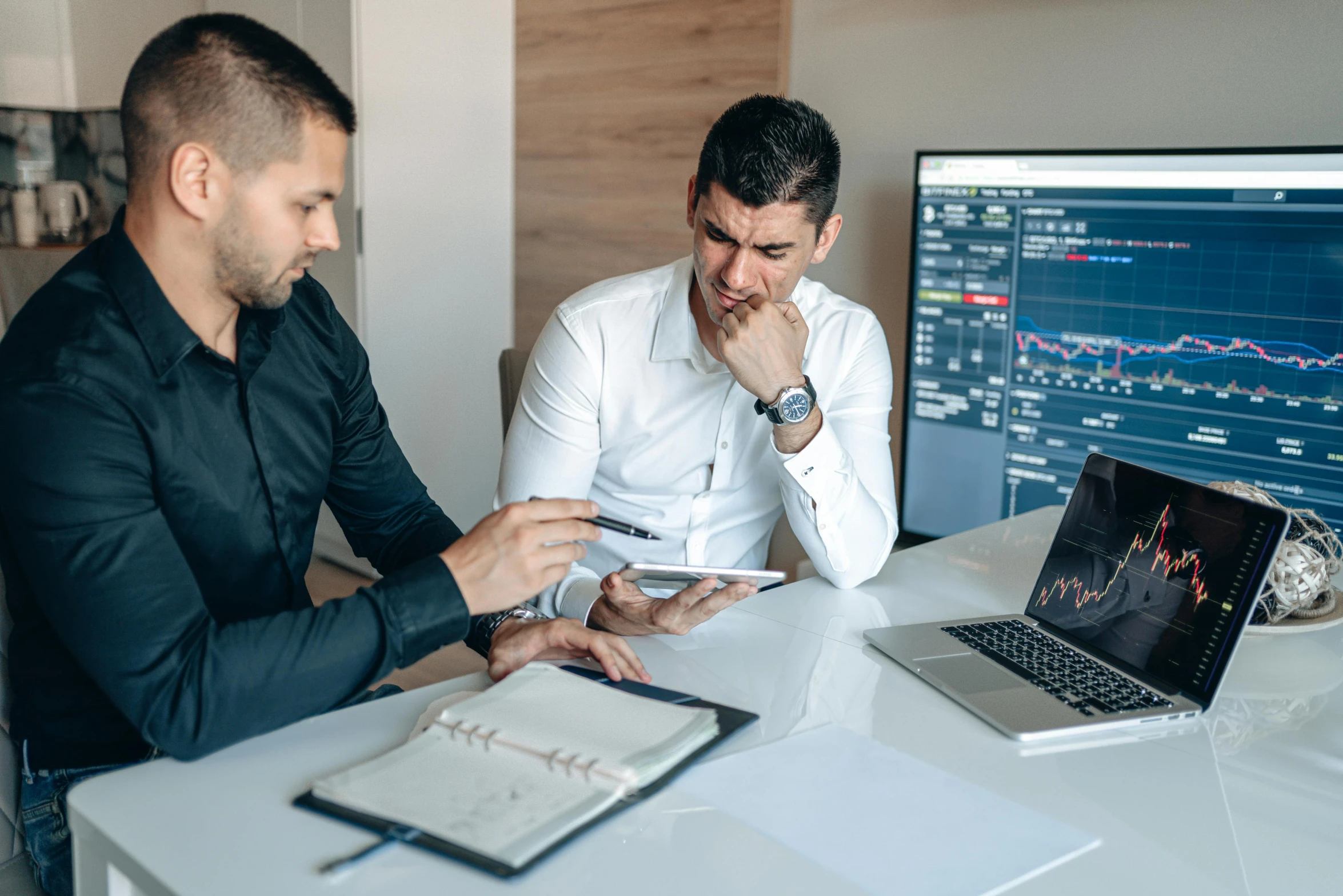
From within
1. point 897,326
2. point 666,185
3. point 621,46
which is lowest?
point 897,326

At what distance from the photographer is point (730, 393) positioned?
5.92 ft

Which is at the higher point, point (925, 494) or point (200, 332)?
point (200, 332)

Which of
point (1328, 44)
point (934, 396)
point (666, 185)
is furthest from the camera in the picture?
point (666, 185)

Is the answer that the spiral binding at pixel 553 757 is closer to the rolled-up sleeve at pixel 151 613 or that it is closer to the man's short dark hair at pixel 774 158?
the rolled-up sleeve at pixel 151 613

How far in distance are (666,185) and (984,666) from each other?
6.93ft

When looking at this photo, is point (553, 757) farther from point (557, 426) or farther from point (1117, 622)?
point (557, 426)

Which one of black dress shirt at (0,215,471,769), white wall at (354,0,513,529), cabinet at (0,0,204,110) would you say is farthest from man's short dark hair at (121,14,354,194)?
cabinet at (0,0,204,110)

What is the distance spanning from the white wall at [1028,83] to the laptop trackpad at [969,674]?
145cm

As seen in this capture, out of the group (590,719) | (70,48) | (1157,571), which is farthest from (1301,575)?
(70,48)

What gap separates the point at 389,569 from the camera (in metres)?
1.49

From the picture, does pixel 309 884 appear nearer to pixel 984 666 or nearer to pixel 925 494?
pixel 984 666

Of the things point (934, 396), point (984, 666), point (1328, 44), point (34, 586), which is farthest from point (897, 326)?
point (34, 586)

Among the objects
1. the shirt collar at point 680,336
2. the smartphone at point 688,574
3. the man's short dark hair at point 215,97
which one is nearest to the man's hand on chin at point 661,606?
the smartphone at point 688,574

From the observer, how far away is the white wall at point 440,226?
3.24 metres
